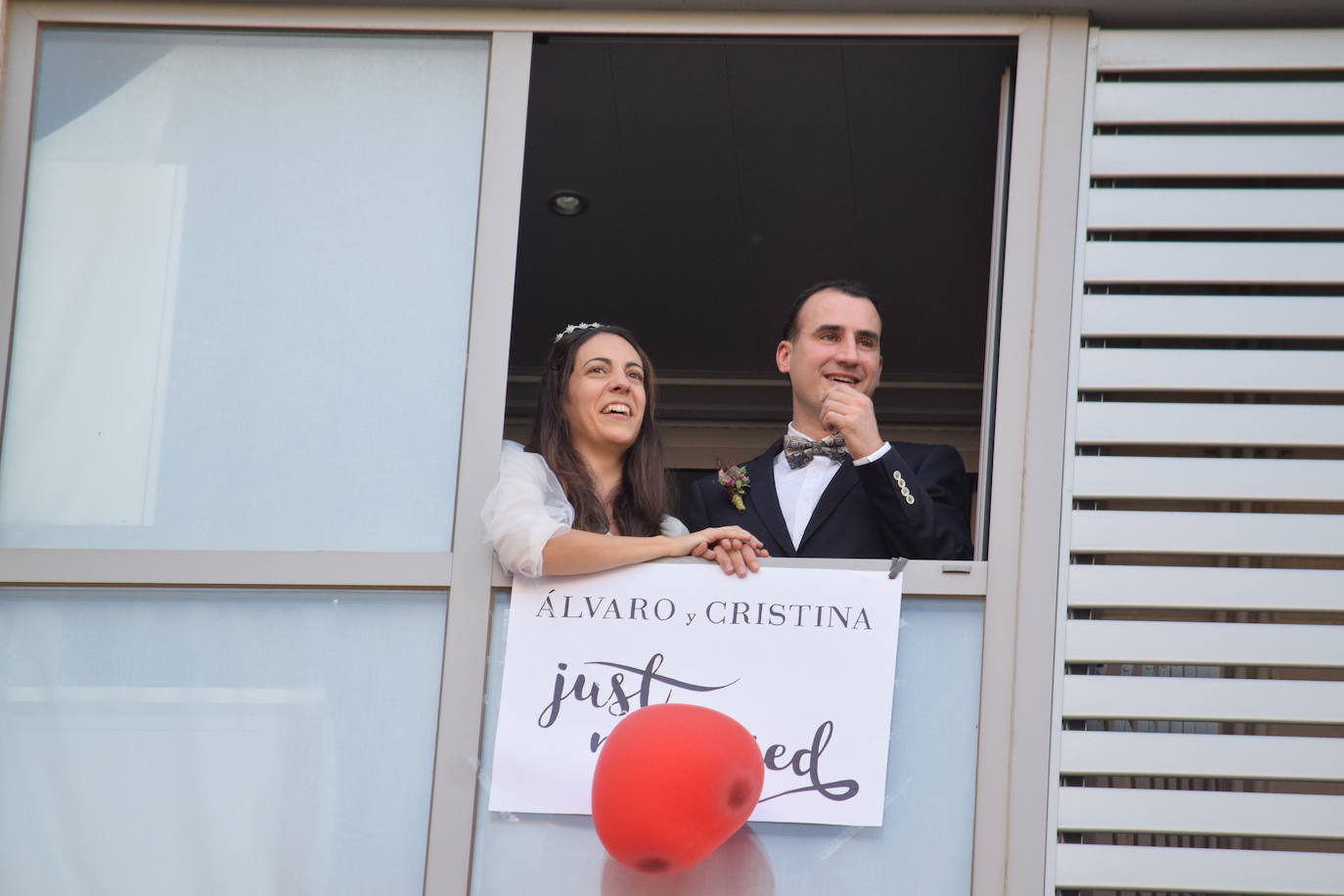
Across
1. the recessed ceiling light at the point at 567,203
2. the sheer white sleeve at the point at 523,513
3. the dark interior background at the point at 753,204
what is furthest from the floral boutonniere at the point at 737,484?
the recessed ceiling light at the point at 567,203

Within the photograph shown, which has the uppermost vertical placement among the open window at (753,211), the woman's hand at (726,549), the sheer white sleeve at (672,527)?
the open window at (753,211)

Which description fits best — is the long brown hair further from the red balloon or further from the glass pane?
the red balloon

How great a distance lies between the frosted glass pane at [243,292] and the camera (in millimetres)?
4719

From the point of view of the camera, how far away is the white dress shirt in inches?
200

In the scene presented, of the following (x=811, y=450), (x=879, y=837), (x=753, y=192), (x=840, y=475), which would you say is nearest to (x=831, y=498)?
(x=840, y=475)

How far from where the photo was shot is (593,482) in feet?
16.5

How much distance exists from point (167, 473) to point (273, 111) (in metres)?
0.98

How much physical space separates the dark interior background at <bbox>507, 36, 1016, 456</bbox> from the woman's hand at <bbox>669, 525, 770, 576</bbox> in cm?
135

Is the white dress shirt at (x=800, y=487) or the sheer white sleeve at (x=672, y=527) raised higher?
the white dress shirt at (x=800, y=487)

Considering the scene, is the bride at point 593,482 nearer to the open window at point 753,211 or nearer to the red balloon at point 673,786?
the red balloon at point 673,786

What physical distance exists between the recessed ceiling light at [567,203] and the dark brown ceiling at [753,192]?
33 mm

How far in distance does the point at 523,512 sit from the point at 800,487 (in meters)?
0.97

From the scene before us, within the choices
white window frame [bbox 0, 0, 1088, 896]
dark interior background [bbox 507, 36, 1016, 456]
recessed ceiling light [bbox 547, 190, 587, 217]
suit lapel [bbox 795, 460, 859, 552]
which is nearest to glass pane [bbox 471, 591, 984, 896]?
white window frame [bbox 0, 0, 1088, 896]

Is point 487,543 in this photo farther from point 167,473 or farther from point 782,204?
point 782,204
